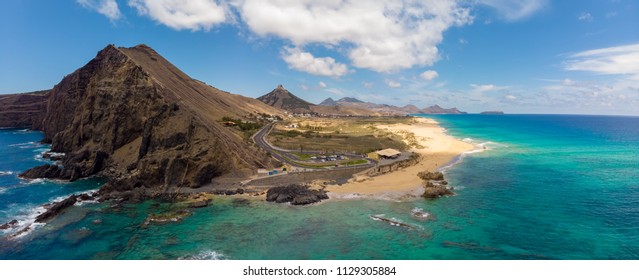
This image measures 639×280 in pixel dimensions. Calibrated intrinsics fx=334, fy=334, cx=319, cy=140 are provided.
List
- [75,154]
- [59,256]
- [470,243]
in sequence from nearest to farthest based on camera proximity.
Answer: [59,256], [470,243], [75,154]

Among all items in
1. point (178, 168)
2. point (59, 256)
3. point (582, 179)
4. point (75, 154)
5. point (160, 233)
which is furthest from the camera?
point (75, 154)

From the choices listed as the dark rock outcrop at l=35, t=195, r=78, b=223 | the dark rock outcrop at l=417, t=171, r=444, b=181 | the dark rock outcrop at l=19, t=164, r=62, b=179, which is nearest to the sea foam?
the dark rock outcrop at l=35, t=195, r=78, b=223

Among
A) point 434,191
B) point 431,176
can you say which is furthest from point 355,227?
point 431,176

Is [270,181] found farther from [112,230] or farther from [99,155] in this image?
[99,155]

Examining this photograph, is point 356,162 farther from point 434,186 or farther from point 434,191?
point 434,191

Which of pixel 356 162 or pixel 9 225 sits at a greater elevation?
pixel 356 162

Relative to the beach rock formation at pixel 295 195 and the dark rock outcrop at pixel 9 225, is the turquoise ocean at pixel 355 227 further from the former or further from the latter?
the beach rock formation at pixel 295 195

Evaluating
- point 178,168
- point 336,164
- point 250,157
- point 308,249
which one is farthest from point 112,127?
point 308,249
